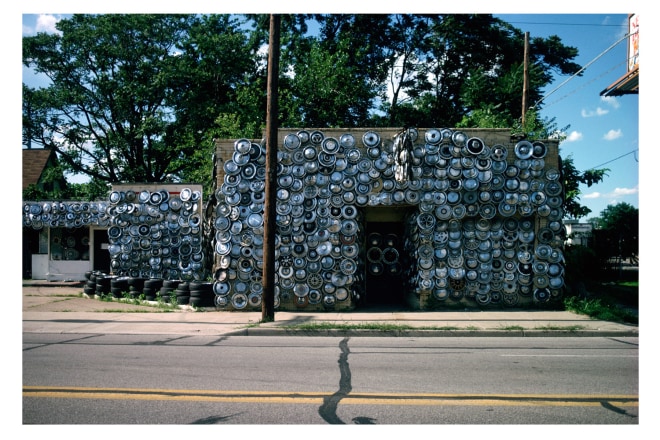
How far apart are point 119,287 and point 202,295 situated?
12.7 feet

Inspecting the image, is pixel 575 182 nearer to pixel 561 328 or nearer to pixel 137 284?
pixel 561 328

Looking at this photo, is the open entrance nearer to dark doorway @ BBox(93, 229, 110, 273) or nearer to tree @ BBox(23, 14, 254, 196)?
dark doorway @ BBox(93, 229, 110, 273)

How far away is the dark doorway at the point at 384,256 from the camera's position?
→ 15.2m

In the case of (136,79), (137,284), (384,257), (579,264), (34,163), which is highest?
(136,79)

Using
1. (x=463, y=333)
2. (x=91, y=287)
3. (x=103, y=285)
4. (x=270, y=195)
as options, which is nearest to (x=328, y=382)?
(x=463, y=333)

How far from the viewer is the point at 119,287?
16.2 metres

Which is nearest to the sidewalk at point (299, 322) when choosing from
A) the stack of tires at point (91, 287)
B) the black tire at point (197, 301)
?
the black tire at point (197, 301)

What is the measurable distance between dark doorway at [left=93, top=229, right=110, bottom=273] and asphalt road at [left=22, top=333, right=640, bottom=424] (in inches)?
485

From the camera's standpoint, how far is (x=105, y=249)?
21.4m

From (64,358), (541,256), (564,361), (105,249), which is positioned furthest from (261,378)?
(105,249)

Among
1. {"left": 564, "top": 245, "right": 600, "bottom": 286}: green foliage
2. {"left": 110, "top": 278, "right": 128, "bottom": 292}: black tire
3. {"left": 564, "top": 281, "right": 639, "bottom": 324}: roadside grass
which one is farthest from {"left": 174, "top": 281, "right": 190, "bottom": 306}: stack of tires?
{"left": 564, "top": 245, "right": 600, "bottom": 286}: green foliage

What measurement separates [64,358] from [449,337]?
7220mm

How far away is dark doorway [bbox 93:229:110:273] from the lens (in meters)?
21.3

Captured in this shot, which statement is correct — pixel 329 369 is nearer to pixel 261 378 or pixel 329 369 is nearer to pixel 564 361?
pixel 261 378
